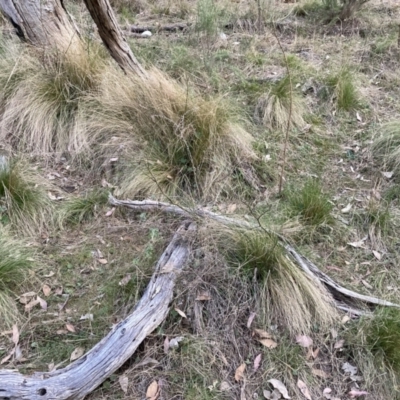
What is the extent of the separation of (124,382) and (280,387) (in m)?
0.77

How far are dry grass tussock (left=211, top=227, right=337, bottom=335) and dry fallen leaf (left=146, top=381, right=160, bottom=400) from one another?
719mm

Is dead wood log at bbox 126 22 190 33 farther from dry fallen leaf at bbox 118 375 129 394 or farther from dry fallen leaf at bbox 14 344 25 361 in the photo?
dry fallen leaf at bbox 118 375 129 394

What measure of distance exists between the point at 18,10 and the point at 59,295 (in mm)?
2957

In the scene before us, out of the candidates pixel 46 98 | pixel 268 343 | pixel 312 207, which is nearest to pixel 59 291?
pixel 268 343

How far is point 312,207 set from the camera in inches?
126

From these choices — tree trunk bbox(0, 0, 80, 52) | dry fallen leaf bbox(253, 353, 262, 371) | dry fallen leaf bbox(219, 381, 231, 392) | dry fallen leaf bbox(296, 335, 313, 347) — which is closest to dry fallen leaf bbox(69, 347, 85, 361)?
dry fallen leaf bbox(219, 381, 231, 392)

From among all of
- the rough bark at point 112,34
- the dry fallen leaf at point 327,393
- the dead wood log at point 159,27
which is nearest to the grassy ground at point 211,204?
the dry fallen leaf at point 327,393

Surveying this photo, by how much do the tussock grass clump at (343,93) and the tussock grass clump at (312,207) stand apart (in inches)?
65.6

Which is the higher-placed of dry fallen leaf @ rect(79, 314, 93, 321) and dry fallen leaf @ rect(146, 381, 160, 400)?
dry fallen leaf @ rect(79, 314, 93, 321)

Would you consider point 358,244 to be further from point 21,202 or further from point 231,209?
point 21,202

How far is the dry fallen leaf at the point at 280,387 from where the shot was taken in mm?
2244

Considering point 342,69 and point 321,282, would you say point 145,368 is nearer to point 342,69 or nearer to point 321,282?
point 321,282

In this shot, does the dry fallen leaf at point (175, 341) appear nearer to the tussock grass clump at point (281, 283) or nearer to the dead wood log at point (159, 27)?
the tussock grass clump at point (281, 283)

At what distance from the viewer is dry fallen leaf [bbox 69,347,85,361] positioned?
7.77ft
